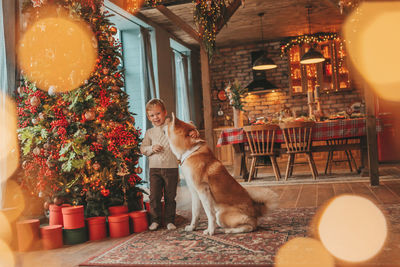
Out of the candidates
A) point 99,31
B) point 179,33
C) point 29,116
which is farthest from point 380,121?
point 29,116

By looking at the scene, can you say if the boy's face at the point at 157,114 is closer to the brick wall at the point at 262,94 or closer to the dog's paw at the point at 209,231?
the dog's paw at the point at 209,231

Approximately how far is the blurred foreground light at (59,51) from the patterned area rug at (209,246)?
1.57 m

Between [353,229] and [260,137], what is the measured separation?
10.4 ft

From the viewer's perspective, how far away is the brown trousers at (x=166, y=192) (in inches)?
138

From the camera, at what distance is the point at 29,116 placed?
3.60 meters

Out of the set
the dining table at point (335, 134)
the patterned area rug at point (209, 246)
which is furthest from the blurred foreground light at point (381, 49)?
the patterned area rug at point (209, 246)

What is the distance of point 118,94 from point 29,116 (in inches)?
34.1

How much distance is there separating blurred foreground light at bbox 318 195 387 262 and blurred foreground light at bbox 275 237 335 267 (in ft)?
0.25

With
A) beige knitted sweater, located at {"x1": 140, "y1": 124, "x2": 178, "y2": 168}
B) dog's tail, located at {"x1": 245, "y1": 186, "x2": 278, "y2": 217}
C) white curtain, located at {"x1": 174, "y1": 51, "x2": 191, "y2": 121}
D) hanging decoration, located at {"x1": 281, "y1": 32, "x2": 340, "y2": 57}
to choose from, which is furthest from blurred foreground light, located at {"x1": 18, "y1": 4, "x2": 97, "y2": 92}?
hanging decoration, located at {"x1": 281, "y1": 32, "x2": 340, "y2": 57}

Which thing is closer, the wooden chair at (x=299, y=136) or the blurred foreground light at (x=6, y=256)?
the blurred foreground light at (x=6, y=256)

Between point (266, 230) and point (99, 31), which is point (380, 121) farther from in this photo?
point (99, 31)

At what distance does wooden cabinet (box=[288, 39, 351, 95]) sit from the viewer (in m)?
9.07

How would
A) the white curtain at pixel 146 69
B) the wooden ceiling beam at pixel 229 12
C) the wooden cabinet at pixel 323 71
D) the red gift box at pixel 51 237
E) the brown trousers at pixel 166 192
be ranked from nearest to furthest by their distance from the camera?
the red gift box at pixel 51 237 → the brown trousers at pixel 166 192 → the wooden ceiling beam at pixel 229 12 → the white curtain at pixel 146 69 → the wooden cabinet at pixel 323 71

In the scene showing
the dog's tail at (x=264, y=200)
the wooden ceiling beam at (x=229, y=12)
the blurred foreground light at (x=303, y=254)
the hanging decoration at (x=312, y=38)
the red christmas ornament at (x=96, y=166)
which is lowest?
the blurred foreground light at (x=303, y=254)
